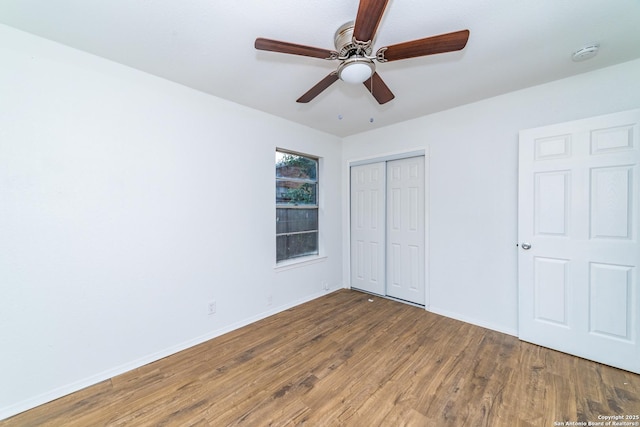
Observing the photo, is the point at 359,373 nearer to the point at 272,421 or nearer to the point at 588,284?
the point at 272,421

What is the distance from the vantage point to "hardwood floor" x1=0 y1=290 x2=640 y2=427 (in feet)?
5.14

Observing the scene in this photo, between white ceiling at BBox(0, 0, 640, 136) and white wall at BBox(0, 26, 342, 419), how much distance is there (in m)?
0.28

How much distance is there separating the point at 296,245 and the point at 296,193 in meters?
0.74

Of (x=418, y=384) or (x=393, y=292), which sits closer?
(x=418, y=384)

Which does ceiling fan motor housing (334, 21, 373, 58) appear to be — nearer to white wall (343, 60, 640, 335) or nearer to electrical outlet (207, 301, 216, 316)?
white wall (343, 60, 640, 335)

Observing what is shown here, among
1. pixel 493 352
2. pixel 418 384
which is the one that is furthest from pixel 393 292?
pixel 418 384

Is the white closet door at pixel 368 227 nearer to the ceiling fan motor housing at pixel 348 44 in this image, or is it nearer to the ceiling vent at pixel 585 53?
the ceiling vent at pixel 585 53

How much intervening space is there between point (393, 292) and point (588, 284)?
6.57ft

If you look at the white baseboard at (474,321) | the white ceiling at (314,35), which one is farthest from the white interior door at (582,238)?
the white ceiling at (314,35)

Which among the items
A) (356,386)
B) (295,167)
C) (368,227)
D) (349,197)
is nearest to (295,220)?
(295,167)

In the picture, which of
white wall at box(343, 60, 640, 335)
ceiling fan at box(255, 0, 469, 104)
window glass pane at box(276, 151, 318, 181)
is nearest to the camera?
ceiling fan at box(255, 0, 469, 104)

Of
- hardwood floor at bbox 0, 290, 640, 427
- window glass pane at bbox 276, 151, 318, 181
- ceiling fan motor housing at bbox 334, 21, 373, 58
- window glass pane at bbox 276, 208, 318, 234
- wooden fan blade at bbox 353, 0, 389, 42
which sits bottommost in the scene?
hardwood floor at bbox 0, 290, 640, 427

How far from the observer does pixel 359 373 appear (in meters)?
1.98

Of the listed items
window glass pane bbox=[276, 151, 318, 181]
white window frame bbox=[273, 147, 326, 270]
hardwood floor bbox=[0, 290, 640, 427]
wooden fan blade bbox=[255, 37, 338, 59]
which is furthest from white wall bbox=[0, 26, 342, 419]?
wooden fan blade bbox=[255, 37, 338, 59]
